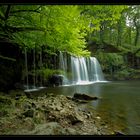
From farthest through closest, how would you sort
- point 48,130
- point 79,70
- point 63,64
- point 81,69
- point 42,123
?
point 81,69
point 79,70
point 63,64
point 42,123
point 48,130

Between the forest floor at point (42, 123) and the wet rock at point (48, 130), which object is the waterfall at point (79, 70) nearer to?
the forest floor at point (42, 123)

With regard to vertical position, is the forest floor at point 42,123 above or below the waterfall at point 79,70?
below

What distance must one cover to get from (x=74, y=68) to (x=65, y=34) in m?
18.9

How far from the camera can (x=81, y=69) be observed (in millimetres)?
27547

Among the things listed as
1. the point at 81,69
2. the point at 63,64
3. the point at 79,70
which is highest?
the point at 63,64

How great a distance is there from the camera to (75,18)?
20.9ft

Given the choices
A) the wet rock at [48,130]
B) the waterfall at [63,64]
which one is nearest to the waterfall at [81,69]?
the waterfall at [63,64]

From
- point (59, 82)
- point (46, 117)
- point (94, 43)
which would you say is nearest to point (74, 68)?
point (59, 82)

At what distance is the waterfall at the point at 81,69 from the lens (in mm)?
24469

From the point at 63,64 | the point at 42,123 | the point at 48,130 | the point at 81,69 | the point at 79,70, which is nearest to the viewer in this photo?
the point at 48,130

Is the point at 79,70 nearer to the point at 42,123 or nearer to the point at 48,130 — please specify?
the point at 42,123

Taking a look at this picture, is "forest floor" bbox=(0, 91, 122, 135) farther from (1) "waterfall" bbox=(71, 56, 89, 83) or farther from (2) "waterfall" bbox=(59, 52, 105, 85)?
(1) "waterfall" bbox=(71, 56, 89, 83)

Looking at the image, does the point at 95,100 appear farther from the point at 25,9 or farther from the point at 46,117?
the point at 25,9

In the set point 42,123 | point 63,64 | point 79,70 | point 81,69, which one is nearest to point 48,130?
point 42,123
